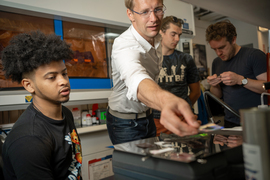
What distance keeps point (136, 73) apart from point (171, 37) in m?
1.23

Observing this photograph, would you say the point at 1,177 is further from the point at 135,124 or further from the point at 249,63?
the point at 249,63

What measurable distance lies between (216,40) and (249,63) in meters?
0.31

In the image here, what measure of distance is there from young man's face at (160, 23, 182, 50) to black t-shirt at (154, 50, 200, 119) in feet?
0.29

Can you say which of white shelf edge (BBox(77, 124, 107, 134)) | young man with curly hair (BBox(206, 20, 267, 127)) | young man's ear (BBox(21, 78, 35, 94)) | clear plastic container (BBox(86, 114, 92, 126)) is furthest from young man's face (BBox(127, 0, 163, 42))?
clear plastic container (BBox(86, 114, 92, 126))

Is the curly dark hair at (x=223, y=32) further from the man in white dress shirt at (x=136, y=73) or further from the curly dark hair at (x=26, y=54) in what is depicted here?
the curly dark hair at (x=26, y=54)

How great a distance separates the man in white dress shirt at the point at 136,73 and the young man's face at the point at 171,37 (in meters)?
0.63

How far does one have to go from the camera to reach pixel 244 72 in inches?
60.1

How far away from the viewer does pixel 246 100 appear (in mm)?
1518

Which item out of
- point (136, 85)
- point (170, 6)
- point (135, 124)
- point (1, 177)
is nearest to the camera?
point (136, 85)

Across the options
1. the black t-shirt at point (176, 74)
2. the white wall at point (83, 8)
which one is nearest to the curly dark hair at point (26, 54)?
the white wall at point (83, 8)

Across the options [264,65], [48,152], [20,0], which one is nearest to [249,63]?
[264,65]

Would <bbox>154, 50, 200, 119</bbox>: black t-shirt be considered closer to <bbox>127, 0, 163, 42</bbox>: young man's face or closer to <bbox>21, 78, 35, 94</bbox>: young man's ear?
<bbox>127, 0, 163, 42</bbox>: young man's face

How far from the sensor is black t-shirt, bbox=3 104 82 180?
2.43ft

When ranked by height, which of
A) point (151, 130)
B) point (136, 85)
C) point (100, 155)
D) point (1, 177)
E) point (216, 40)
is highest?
point (216, 40)
